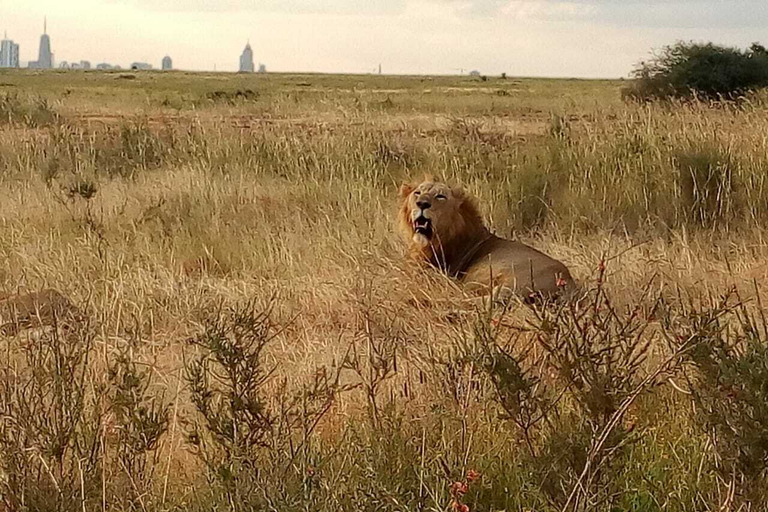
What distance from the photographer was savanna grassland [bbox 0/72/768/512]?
310cm

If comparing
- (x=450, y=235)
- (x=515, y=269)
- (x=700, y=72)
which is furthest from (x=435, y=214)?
(x=700, y=72)

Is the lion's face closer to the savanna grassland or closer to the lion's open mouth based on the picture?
the lion's open mouth

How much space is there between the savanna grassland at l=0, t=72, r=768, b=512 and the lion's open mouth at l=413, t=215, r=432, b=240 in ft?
0.90

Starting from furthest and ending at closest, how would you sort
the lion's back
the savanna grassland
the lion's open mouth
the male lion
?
the lion's open mouth, the male lion, the lion's back, the savanna grassland

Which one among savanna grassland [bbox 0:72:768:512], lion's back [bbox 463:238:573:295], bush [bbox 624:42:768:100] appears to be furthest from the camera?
bush [bbox 624:42:768:100]

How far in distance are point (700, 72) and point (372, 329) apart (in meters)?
26.8

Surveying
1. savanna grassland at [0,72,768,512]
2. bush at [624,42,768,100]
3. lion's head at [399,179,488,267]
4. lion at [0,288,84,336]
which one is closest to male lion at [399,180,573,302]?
lion's head at [399,179,488,267]

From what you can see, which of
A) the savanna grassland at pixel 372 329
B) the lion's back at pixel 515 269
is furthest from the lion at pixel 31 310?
the lion's back at pixel 515 269

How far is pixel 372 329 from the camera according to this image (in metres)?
5.39

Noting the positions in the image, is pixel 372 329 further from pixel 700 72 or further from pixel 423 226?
pixel 700 72

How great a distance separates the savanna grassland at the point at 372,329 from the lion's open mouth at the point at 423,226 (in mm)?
273

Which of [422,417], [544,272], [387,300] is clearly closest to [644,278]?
[544,272]

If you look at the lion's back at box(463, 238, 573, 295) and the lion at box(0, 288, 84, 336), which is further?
the lion's back at box(463, 238, 573, 295)

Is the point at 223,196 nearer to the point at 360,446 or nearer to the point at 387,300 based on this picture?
the point at 387,300
